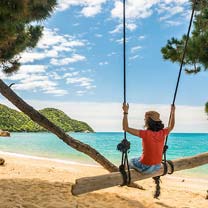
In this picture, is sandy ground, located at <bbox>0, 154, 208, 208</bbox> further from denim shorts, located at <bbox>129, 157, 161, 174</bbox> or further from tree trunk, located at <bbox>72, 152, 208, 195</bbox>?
denim shorts, located at <bbox>129, 157, 161, 174</bbox>

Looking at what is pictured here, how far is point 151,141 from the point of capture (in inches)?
248

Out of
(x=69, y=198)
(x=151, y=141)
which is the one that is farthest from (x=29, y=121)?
(x=151, y=141)

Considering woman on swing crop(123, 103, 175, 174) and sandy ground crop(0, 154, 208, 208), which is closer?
woman on swing crop(123, 103, 175, 174)

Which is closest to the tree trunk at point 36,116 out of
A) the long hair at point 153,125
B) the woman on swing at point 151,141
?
the woman on swing at point 151,141

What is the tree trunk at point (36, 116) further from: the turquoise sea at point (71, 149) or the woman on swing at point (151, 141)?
the turquoise sea at point (71, 149)

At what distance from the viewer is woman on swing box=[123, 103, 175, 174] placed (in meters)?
6.29

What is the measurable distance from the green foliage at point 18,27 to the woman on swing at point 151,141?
351 cm

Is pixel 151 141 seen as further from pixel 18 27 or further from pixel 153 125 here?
pixel 18 27

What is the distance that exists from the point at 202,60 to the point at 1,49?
4.95 meters

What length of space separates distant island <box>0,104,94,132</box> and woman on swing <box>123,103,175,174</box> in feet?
331

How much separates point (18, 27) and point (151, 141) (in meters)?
5.50

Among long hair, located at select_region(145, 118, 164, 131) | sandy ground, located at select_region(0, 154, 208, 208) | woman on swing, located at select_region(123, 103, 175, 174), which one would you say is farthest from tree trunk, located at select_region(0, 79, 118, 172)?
long hair, located at select_region(145, 118, 164, 131)

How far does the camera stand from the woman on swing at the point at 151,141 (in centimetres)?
629

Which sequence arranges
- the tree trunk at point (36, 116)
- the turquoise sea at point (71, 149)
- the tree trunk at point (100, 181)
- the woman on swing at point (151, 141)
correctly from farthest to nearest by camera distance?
the turquoise sea at point (71, 149), the tree trunk at point (36, 116), the woman on swing at point (151, 141), the tree trunk at point (100, 181)
